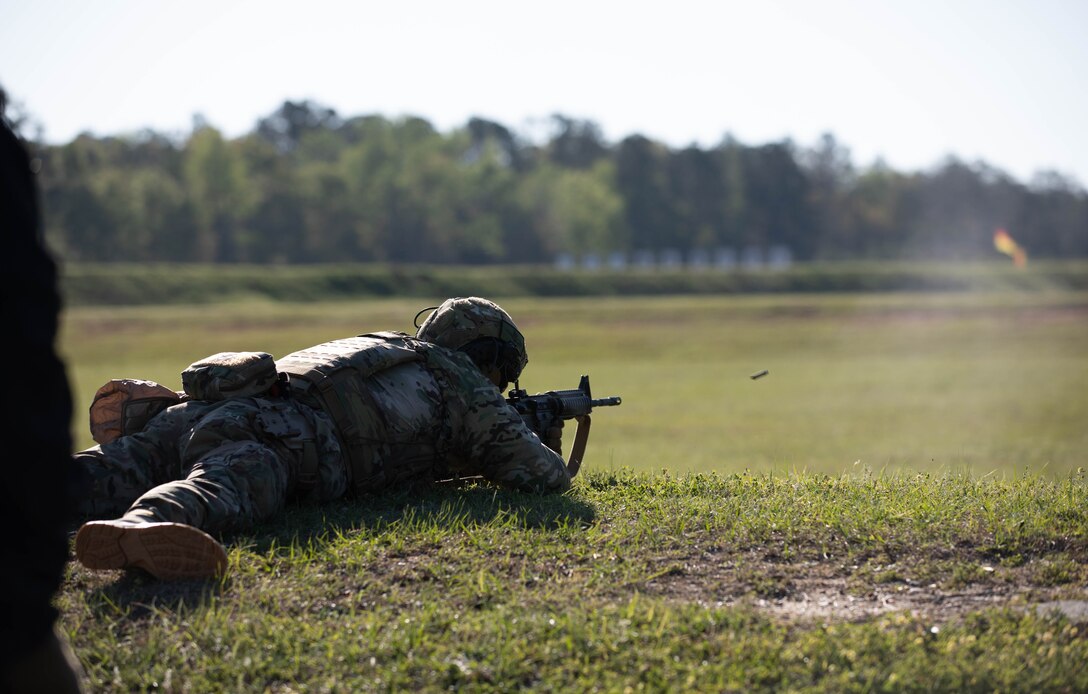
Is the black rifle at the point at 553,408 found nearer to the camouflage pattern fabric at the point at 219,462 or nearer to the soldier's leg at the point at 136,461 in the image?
the camouflage pattern fabric at the point at 219,462

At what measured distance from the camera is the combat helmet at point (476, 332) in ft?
21.9

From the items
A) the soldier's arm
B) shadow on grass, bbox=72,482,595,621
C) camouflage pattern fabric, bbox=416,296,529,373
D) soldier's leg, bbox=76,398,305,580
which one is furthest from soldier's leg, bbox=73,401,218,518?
camouflage pattern fabric, bbox=416,296,529,373

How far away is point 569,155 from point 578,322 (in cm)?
10150

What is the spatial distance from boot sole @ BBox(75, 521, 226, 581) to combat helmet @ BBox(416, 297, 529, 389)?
247cm

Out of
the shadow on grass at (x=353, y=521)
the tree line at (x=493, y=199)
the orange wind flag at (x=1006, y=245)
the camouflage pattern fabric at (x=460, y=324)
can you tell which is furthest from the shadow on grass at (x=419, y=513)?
the orange wind flag at (x=1006, y=245)

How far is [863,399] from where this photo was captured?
2673cm

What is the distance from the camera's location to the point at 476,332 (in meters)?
6.70

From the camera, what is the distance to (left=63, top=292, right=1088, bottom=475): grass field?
61.6 feet

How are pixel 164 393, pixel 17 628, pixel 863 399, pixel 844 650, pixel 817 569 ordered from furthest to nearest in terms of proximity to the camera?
pixel 863 399
pixel 164 393
pixel 817 569
pixel 844 650
pixel 17 628

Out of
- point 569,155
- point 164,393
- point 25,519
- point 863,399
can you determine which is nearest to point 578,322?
point 863,399

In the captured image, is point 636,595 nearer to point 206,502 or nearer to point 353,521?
point 353,521

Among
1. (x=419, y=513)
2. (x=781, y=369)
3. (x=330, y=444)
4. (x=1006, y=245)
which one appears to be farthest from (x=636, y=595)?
(x=1006, y=245)

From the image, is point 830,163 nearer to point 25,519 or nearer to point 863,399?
point 863,399

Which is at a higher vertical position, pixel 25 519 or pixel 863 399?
pixel 25 519
